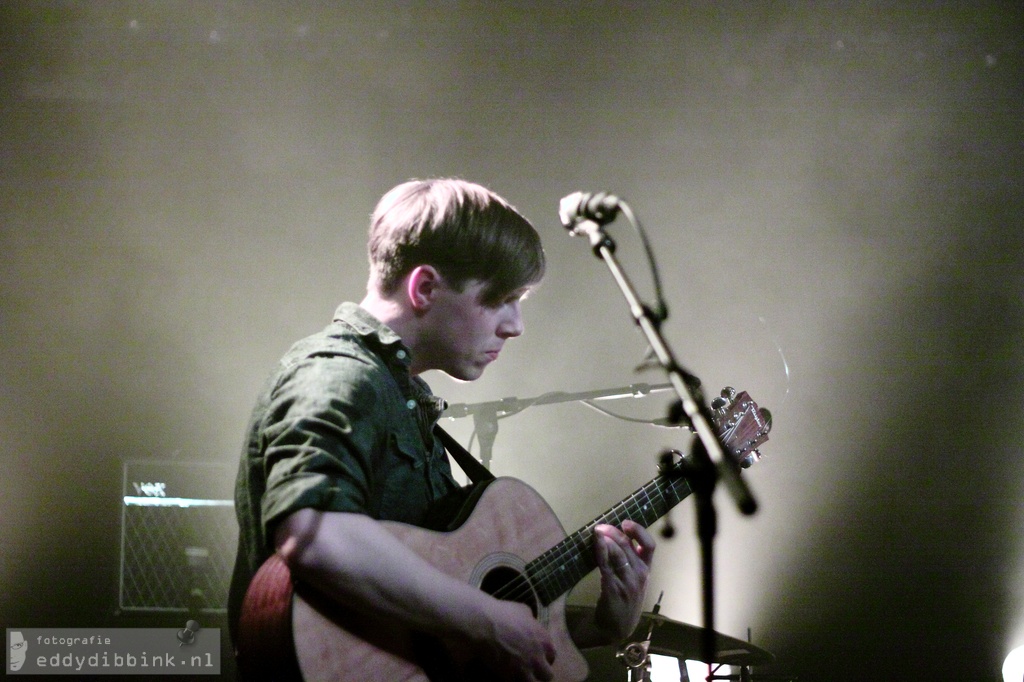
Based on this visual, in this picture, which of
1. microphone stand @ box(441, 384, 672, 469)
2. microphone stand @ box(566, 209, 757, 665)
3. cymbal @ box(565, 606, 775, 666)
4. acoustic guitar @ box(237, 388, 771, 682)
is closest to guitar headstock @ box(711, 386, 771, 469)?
acoustic guitar @ box(237, 388, 771, 682)

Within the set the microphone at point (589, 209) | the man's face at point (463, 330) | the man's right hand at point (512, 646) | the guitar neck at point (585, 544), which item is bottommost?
the man's right hand at point (512, 646)

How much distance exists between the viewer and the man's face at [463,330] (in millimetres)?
2164

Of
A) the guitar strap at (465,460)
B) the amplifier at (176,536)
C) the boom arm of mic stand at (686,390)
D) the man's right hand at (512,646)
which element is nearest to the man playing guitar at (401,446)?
the man's right hand at (512,646)

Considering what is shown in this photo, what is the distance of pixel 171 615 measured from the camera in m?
3.51

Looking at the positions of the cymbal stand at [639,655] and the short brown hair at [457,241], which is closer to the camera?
the short brown hair at [457,241]

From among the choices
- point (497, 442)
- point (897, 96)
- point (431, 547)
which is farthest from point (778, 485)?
point (431, 547)

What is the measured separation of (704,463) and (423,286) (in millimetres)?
931

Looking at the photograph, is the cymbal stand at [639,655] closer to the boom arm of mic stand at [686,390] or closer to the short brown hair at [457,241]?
the short brown hair at [457,241]

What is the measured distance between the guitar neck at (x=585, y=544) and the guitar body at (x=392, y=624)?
0.05m

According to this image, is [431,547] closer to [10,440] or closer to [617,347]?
[617,347]

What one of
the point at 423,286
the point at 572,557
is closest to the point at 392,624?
the point at 572,557

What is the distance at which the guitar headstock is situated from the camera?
7.94 feet

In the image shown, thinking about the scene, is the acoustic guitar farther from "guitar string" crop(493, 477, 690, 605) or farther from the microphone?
the microphone

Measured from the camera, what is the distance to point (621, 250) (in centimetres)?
444
